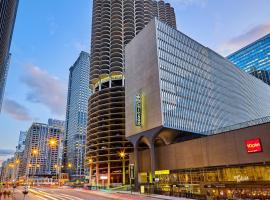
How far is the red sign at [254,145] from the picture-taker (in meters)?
46.6

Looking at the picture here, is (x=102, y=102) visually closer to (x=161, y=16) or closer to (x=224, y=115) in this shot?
(x=224, y=115)

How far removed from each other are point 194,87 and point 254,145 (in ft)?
153

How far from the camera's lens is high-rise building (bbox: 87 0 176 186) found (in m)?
122

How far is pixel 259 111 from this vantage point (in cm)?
14262

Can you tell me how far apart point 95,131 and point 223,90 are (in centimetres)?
6950

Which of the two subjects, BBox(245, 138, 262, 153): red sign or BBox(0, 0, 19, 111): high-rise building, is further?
BBox(245, 138, 262, 153): red sign

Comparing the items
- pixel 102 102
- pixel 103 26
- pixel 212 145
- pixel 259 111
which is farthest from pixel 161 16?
pixel 212 145

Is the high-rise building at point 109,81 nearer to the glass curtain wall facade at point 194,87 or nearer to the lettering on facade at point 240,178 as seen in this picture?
the glass curtain wall facade at point 194,87

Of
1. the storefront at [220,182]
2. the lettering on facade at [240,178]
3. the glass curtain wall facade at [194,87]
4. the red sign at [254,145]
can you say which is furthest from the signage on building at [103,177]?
the red sign at [254,145]

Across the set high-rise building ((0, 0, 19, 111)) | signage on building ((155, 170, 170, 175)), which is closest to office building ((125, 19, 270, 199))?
signage on building ((155, 170, 170, 175))

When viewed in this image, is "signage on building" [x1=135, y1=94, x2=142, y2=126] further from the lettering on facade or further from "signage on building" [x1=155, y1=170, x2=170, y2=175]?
the lettering on facade

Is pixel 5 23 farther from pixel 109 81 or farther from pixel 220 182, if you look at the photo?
pixel 109 81

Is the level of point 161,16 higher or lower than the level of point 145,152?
higher

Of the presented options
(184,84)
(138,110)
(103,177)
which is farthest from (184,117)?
(103,177)
